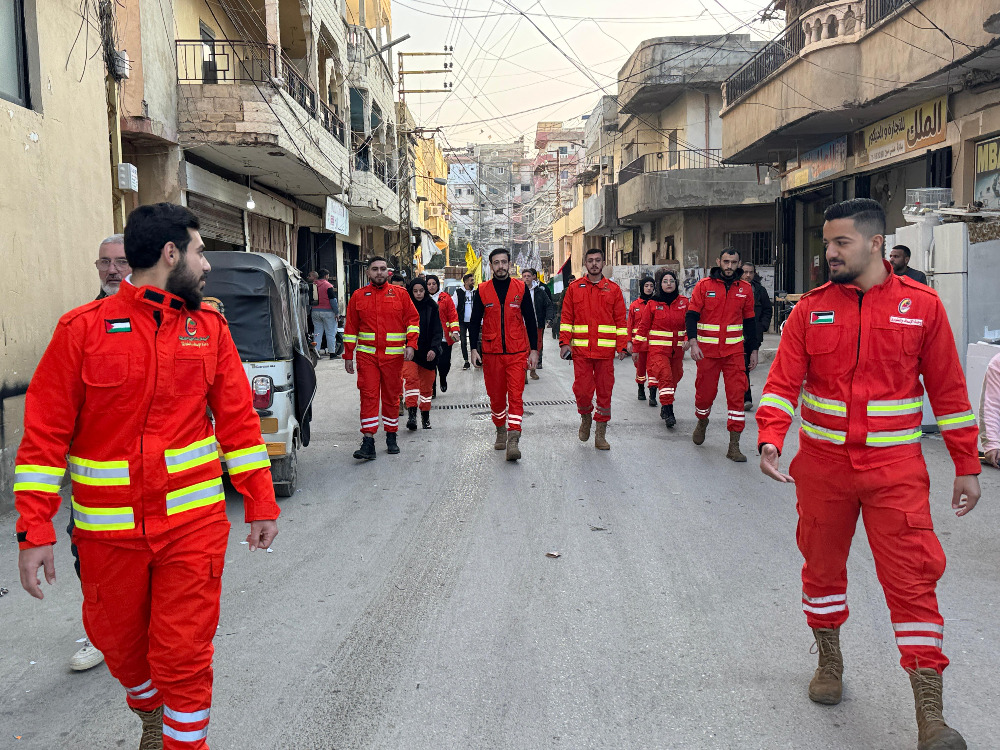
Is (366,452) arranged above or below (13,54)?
below

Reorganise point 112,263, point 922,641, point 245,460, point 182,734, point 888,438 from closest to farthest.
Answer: point 182,734 → point 245,460 → point 922,641 → point 888,438 → point 112,263

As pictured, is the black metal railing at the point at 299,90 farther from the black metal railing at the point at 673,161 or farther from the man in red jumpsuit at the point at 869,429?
the man in red jumpsuit at the point at 869,429

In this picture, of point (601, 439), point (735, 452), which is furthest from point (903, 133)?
point (601, 439)

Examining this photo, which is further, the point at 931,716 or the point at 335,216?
the point at 335,216

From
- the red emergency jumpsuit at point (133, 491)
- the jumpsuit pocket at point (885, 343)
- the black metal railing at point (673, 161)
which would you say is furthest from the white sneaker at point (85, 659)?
the black metal railing at point (673, 161)

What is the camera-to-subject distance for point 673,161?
103ft

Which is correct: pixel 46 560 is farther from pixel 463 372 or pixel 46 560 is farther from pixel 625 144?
pixel 625 144

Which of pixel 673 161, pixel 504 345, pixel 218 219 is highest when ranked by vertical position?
pixel 673 161

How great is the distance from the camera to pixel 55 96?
7.80 meters

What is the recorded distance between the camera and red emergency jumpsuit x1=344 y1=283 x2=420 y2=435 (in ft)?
28.7

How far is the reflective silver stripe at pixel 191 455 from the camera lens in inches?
107

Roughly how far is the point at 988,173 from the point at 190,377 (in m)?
13.8

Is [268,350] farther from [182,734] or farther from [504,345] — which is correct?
[182,734]

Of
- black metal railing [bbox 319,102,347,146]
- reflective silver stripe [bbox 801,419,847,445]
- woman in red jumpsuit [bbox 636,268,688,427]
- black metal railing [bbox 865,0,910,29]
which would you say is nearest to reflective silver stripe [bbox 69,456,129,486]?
reflective silver stripe [bbox 801,419,847,445]
